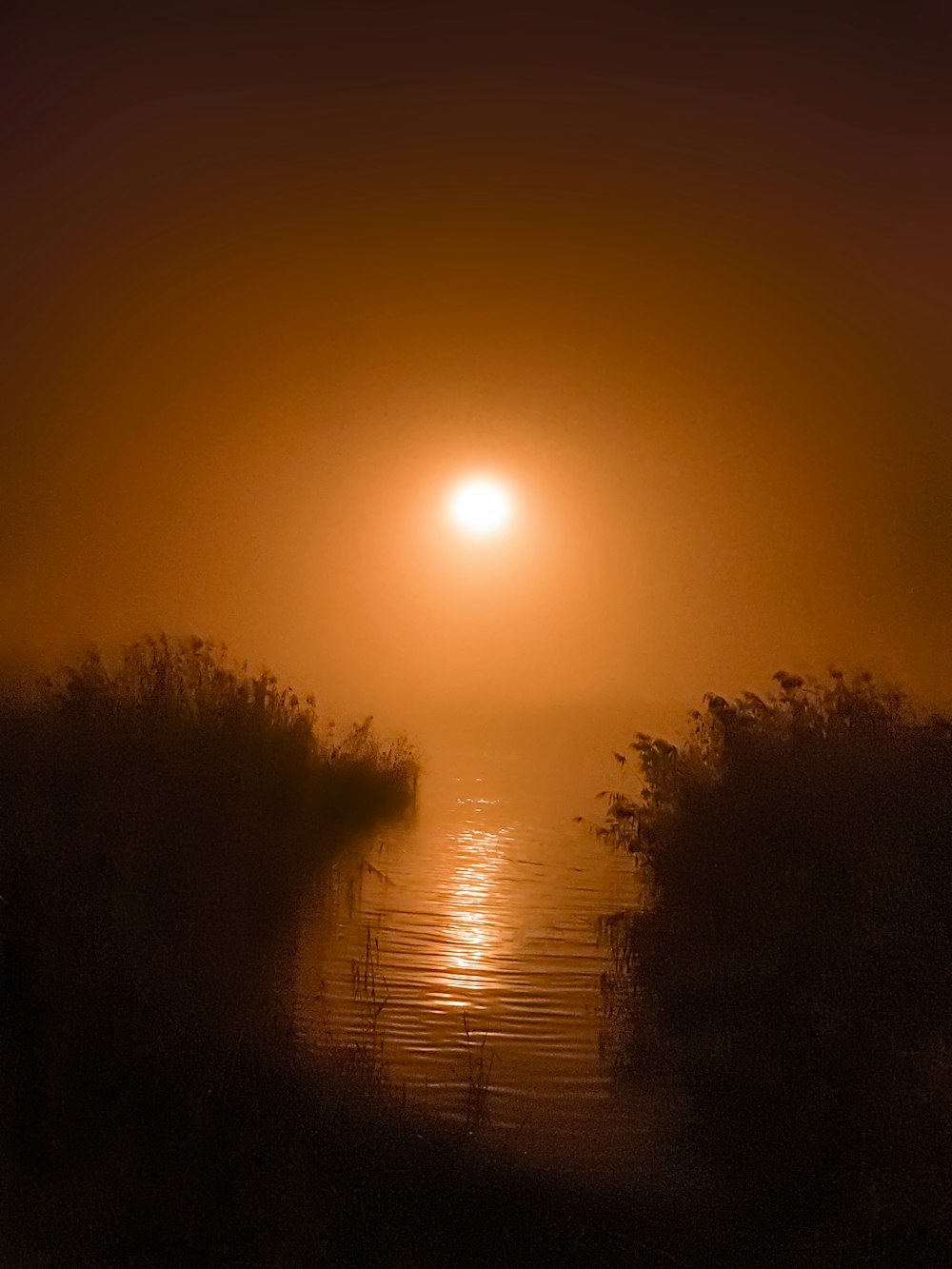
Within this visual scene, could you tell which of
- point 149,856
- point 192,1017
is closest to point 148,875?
point 149,856

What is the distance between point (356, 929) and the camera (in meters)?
1.94

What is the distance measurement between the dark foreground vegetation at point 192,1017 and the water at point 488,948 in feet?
0.22

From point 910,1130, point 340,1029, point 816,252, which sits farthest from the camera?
point 816,252

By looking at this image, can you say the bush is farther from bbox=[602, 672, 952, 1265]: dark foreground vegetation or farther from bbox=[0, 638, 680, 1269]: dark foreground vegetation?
bbox=[602, 672, 952, 1265]: dark foreground vegetation

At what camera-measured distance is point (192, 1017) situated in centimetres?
187

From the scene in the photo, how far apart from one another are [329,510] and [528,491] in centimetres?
34

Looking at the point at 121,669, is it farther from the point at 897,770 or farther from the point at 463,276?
the point at 897,770

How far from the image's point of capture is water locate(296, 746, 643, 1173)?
183cm

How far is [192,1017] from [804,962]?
0.97m

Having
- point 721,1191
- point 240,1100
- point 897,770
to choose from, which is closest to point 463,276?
point 897,770

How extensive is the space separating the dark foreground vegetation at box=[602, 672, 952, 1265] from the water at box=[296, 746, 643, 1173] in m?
0.07

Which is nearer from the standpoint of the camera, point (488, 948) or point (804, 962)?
point (804, 962)

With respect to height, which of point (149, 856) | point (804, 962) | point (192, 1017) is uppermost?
point (149, 856)

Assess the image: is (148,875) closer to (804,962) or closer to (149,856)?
(149,856)
